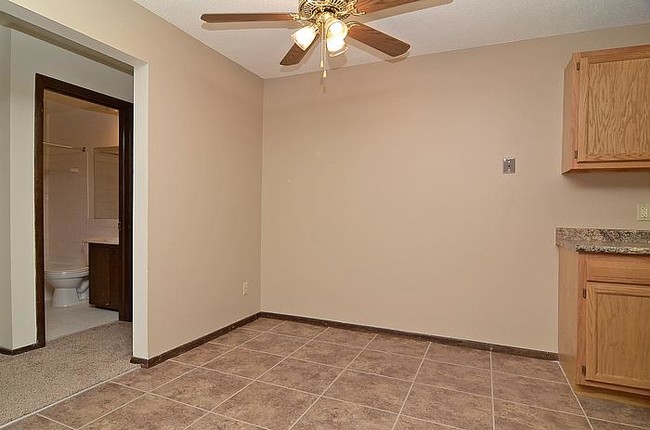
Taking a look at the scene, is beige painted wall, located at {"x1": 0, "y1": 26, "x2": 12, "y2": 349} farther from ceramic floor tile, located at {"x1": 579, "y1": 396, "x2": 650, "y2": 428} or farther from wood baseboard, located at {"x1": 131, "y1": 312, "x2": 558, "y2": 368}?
ceramic floor tile, located at {"x1": 579, "y1": 396, "x2": 650, "y2": 428}

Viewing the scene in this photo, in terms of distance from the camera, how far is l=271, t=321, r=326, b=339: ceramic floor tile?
3327 mm

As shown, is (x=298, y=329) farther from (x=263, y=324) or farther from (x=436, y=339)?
(x=436, y=339)

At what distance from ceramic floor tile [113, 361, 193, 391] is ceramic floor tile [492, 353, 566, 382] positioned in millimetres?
2198

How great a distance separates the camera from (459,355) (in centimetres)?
286

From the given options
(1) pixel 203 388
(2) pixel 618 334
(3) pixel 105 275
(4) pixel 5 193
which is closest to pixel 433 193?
(2) pixel 618 334

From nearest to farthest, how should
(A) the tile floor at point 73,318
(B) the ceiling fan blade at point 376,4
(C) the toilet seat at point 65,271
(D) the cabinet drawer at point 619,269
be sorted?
(B) the ceiling fan blade at point 376,4
(D) the cabinet drawer at point 619,269
(A) the tile floor at point 73,318
(C) the toilet seat at point 65,271

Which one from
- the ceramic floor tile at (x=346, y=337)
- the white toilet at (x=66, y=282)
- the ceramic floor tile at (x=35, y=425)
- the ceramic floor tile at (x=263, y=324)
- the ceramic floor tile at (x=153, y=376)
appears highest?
the white toilet at (x=66, y=282)

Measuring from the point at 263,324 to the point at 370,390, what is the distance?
159cm

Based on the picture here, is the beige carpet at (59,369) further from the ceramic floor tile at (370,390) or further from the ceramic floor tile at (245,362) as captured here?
the ceramic floor tile at (370,390)

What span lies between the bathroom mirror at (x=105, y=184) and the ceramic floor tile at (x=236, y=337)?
8.23 feet

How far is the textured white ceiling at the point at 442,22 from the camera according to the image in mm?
2365

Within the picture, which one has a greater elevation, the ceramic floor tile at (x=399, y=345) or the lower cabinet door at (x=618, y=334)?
the lower cabinet door at (x=618, y=334)

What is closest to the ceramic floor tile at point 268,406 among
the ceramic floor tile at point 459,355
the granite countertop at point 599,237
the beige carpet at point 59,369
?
the beige carpet at point 59,369

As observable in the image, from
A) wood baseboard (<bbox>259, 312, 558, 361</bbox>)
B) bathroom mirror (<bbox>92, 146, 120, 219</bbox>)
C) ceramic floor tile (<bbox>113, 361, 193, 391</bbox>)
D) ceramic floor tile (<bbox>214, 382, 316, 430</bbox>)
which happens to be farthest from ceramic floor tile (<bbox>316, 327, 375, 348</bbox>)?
bathroom mirror (<bbox>92, 146, 120, 219</bbox>)
